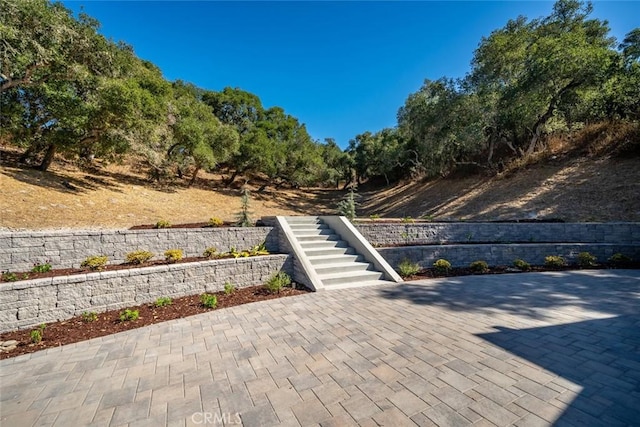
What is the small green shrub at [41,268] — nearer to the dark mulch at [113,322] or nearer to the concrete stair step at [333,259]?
the dark mulch at [113,322]

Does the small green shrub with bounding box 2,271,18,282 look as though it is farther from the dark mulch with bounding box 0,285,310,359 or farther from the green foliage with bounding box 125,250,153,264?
the green foliage with bounding box 125,250,153,264

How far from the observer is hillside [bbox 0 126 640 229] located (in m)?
9.39

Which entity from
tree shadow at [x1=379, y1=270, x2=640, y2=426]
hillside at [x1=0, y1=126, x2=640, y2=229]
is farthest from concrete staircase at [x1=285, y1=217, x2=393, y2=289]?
hillside at [x1=0, y1=126, x2=640, y2=229]

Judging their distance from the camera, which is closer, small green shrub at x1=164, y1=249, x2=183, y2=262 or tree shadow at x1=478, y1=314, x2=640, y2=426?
tree shadow at x1=478, y1=314, x2=640, y2=426

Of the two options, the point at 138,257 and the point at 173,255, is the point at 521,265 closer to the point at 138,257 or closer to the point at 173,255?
the point at 173,255

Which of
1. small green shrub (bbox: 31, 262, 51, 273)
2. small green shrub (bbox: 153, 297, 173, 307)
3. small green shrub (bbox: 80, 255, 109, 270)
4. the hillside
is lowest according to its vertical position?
small green shrub (bbox: 153, 297, 173, 307)

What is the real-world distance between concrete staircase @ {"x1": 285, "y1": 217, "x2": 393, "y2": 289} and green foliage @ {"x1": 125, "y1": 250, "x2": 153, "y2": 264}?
10.8 feet

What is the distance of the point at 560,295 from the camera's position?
481cm

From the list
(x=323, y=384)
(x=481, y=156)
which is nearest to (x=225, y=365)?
(x=323, y=384)

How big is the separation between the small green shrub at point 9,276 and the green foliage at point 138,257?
1.53 meters

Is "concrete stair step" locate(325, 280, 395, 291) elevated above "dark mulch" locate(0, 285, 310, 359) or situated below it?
above

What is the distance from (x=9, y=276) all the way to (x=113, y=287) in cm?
170

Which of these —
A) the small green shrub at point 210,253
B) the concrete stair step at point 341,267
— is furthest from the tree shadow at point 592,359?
the small green shrub at point 210,253

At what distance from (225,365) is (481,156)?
2214 centimetres
